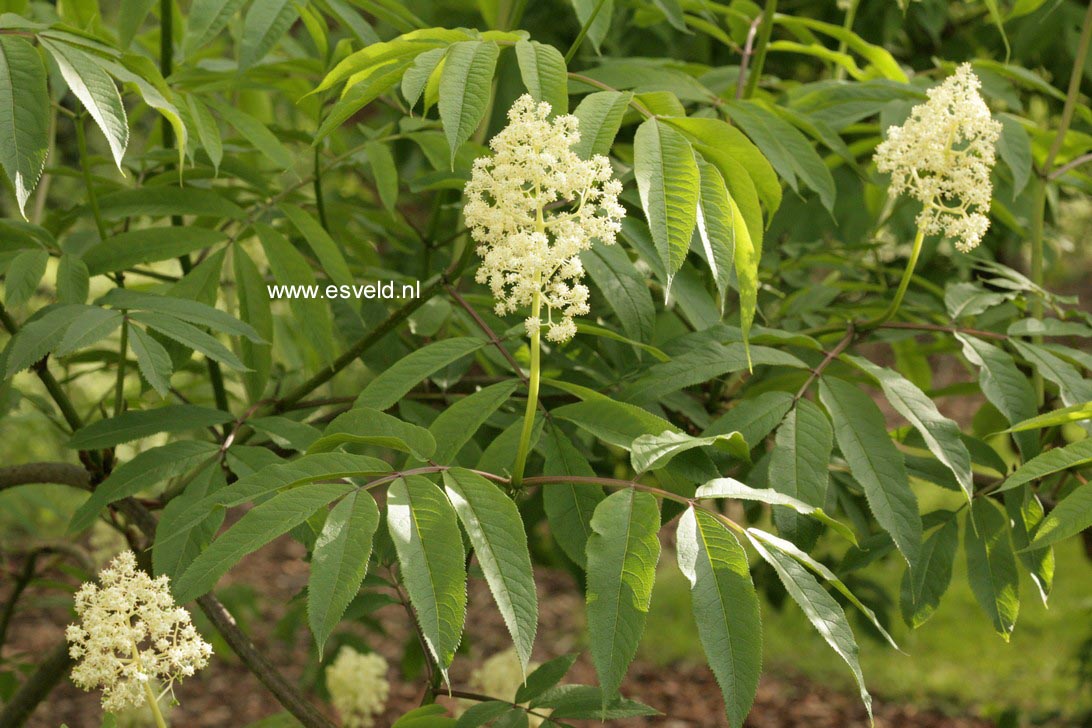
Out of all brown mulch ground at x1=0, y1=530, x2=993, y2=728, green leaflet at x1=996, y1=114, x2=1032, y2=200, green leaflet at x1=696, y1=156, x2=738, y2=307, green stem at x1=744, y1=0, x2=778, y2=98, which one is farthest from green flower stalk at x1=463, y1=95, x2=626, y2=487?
brown mulch ground at x1=0, y1=530, x2=993, y2=728

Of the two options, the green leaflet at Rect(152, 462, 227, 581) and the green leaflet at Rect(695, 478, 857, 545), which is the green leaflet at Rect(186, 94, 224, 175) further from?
the green leaflet at Rect(695, 478, 857, 545)

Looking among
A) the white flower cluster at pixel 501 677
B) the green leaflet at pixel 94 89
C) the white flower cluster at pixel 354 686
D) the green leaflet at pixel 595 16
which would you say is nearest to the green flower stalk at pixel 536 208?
the green leaflet at pixel 595 16

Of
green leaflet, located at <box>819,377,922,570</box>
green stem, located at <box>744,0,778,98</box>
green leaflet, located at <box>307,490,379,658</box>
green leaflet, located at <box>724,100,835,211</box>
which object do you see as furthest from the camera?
green stem, located at <box>744,0,778,98</box>

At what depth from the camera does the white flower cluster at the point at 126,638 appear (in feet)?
3.77

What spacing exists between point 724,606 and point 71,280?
1078mm

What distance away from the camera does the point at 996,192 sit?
2.37m

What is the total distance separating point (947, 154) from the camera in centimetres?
160

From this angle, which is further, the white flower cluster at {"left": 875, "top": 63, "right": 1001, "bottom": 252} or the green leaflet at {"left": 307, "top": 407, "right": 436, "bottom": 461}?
the white flower cluster at {"left": 875, "top": 63, "right": 1001, "bottom": 252}

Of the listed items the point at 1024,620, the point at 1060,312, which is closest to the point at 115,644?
the point at 1060,312

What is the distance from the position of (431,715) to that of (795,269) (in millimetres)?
1376

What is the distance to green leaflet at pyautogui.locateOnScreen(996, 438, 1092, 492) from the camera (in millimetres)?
1314

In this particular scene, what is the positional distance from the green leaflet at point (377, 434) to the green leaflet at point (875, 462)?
1.91ft

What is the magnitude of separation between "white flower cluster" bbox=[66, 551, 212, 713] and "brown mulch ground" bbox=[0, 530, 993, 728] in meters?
4.22

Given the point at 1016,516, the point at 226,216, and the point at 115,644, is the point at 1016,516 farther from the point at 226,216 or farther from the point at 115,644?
the point at 226,216
